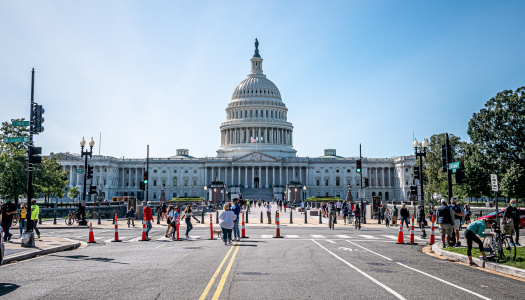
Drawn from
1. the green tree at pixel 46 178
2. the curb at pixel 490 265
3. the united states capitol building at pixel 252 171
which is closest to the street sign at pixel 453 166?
the curb at pixel 490 265

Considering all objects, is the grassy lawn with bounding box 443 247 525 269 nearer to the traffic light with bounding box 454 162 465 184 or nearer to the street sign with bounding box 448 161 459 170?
the traffic light with bounding box 454 162 465 184

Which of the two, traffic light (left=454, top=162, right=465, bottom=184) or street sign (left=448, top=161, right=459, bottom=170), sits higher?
street sign (left=448, top=161, right=459, bottom=170)

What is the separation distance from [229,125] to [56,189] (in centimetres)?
8260

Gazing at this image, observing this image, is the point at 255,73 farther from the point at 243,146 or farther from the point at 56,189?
the point at 56,189

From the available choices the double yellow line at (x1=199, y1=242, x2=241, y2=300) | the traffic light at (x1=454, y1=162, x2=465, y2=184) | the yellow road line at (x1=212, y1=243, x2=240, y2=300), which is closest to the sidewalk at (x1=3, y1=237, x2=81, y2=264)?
the double yellow line at (x1=199, y1=242, x2=241, y2=300)

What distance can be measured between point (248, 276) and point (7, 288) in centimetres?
571

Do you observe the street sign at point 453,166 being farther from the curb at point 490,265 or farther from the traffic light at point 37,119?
the traffic light at point 37,119

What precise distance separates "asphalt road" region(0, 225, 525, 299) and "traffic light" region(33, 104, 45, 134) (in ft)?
20.1

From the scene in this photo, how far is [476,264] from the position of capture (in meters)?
16.1

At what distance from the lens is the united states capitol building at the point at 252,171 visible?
137125 millimetres

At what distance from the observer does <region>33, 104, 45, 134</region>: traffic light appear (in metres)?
21.9

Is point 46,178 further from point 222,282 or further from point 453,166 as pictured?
point 222,282

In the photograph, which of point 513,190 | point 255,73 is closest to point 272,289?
point 513,190

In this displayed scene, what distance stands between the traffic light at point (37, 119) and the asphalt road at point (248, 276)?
6.13 metres
